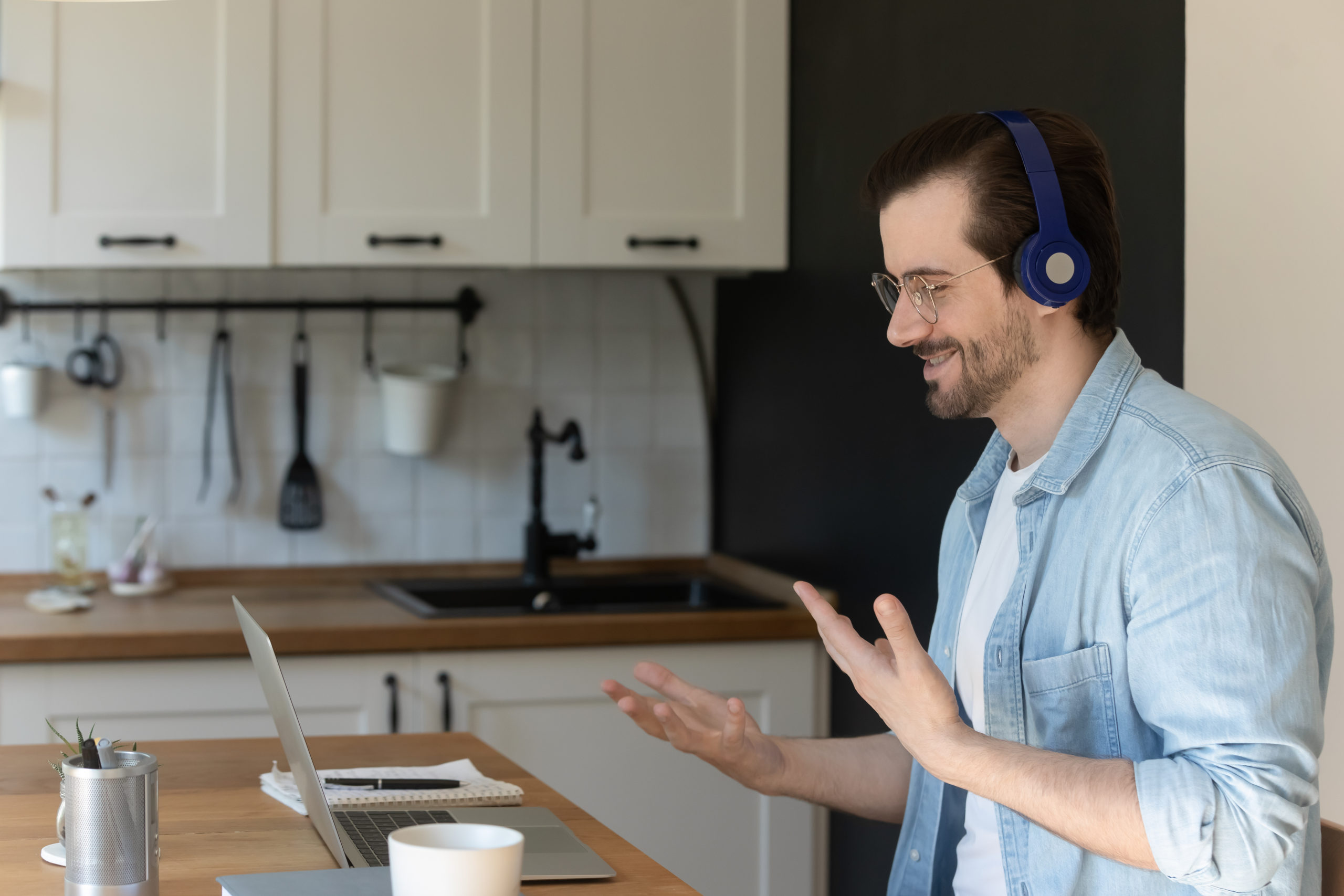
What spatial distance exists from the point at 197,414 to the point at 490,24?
1102 millimetres

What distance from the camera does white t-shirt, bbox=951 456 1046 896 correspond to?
4.35 ft

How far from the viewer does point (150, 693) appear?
2412mm

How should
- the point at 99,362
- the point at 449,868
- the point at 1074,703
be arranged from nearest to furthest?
the point at 449,868
the point at 1074,703
the point at 99,362

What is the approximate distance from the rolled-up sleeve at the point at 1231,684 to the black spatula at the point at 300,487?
2319 millimetres

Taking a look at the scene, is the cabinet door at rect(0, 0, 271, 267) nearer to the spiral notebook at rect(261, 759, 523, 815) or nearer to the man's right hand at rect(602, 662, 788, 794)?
the spiral notebook at rect(261, 759, 523, 815)

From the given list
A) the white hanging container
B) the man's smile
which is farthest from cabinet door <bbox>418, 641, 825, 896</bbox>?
the man's smile

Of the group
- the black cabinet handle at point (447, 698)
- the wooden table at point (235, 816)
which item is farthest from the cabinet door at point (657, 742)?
the wooden table at point (235, 816)

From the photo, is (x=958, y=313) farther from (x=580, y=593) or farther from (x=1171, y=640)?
(x=580, y=593)

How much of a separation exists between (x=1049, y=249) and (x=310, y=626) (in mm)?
1672

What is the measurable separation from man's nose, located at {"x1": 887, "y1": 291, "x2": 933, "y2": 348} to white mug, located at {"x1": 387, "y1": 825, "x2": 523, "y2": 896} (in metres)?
0.70

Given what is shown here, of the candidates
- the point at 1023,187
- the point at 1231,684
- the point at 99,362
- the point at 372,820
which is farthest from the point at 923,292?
the point at 99,362

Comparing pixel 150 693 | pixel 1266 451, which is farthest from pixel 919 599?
pixel 150 693

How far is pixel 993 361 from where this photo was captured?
132 cm

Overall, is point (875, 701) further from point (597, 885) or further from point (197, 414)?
point (197, 414)
